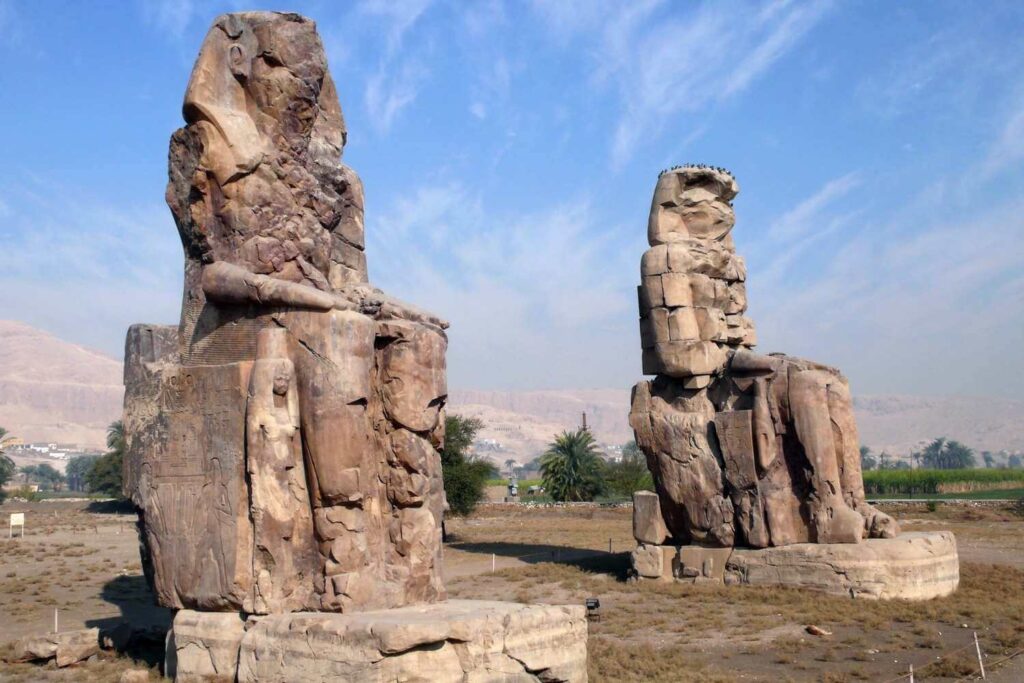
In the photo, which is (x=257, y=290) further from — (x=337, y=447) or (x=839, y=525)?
(x=839, y=525)

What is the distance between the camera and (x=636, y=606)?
12555 millimetres

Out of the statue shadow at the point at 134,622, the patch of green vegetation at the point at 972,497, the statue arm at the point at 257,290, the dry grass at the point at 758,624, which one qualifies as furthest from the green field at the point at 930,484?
the statue arm at the point at 257,290

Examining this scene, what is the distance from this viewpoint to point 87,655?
354 inches

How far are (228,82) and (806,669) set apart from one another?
23.7 feet

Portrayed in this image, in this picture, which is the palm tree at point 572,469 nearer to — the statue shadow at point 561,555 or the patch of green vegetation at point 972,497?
the patch of green vegetation at point 972,497

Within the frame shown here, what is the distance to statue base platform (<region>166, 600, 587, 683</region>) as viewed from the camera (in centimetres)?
669

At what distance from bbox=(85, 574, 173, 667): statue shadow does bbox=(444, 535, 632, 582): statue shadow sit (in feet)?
21.7

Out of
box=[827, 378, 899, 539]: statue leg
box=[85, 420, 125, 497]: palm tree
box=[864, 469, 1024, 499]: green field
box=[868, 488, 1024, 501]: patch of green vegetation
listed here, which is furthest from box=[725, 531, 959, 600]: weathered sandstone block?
box=[85, 420, 125, 497]: palm tree

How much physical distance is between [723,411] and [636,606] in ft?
10.2

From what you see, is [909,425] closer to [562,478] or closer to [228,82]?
[562,478]

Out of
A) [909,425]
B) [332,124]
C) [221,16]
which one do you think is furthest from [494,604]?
[909,425]

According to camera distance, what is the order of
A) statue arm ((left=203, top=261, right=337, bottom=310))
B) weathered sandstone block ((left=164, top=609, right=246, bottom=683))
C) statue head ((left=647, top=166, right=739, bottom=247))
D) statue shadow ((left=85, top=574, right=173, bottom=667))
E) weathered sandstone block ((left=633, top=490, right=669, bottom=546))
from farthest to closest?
statue head ((left=647, top=166, right=739, bottom=247)) < weathered sandstone block ((left=633, top=490, right=669, bottom=546)) < statue shadow ((left=85, top=574, right=173, bottom=667)) < statue arm ((left=203, top=261, right=337, bottom=310)) < weathered sandstone block ((left=164, top=609, right=246, bottom=683))

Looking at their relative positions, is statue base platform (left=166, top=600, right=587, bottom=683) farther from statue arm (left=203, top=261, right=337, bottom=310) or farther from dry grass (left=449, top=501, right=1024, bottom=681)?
statue arm (left=203, top=261, right=337, bottom=310)

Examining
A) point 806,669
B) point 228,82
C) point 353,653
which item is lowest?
Answer: point 806,669
